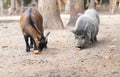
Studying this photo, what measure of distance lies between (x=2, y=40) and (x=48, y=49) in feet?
9.40

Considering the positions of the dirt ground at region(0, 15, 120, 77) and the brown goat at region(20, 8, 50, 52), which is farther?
the brown goat at region(20, 8, 50, 52)

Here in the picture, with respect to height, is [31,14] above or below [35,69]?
above

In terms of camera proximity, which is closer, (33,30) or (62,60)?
(62,60)

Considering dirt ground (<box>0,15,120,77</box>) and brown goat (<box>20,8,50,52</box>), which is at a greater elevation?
brown goat (<box>20,8,50,52</box>)

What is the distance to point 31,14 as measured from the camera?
9.70 meters

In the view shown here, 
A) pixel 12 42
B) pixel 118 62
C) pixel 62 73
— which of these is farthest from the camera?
pixel 12 42

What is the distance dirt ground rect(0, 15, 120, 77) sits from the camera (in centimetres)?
734

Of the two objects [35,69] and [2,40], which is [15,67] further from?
Answer: [2,40]

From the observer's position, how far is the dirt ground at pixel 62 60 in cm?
734

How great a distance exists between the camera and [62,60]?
28.6 feet

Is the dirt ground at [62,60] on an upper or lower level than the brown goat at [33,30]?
lower

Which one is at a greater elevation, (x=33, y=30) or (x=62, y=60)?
(x=33, y=30)

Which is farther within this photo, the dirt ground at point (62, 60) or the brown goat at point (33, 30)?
the brown goat at point (33, 30)

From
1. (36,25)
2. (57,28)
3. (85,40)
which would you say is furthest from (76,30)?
(57,28)
